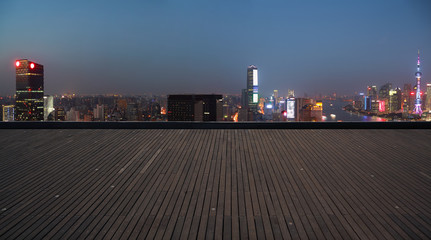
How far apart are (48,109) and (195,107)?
5.04 m

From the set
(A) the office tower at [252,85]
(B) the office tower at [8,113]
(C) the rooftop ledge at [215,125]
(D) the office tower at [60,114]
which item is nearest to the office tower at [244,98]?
(A) the office tower at [252,85]

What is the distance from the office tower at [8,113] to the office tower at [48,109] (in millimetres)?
867

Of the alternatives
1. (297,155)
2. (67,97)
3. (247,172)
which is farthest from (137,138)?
(67,97)

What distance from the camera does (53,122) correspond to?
7.79 meters

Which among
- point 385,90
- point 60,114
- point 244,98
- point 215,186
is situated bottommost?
point 215,186

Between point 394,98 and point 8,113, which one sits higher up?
point 394,98

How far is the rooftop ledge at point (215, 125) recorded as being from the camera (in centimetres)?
757

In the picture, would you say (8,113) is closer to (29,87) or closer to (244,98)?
(29,87)

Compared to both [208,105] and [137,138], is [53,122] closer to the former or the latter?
[137,138]

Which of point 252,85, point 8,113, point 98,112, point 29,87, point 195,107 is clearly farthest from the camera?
point 252,85

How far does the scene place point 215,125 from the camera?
24.8 ft

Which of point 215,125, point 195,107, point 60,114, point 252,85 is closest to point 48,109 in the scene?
point 60,114

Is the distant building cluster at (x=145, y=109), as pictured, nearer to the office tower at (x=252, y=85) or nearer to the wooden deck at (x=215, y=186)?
the wooden deck at (x=215, y=186)

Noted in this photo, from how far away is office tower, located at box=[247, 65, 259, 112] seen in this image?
13378mm
